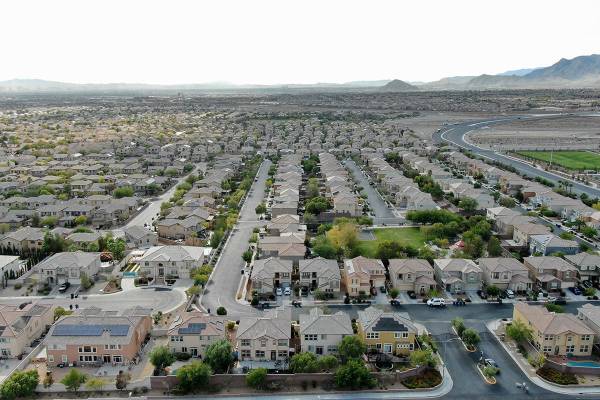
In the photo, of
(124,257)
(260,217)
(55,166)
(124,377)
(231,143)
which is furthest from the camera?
(231,143)

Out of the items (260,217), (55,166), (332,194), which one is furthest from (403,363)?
→ (55,166)

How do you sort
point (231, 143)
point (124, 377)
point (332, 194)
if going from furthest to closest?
point (231, 143) → point (332, 194) → point (124, 377)

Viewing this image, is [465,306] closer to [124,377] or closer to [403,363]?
[403,363]

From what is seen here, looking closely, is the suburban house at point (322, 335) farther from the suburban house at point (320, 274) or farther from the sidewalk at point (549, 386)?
the sidewalk at point (549, 386)

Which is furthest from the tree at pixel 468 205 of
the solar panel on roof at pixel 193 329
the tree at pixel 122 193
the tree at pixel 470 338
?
the tree at pixel 122 193

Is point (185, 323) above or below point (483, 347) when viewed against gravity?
above

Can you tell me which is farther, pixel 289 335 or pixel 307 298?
pixel 307 298
